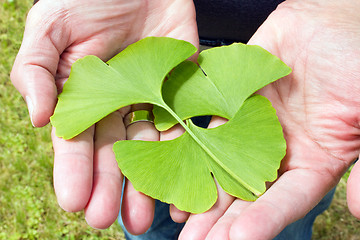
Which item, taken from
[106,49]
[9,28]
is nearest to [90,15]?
[106,49]

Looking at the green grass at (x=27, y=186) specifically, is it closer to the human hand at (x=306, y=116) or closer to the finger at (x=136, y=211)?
the finger at (x=136, y=211)

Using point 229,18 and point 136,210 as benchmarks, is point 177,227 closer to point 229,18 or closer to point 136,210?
point 136,210

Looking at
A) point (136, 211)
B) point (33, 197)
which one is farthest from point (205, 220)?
point (33, 197)

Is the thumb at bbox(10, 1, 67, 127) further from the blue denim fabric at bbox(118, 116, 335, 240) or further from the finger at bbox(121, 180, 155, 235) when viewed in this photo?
the blue denim fabric at bbox(118, 116, 335, 240)

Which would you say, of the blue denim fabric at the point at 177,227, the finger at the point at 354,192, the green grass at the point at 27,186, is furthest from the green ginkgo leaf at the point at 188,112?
the green grass at the point at 27,186

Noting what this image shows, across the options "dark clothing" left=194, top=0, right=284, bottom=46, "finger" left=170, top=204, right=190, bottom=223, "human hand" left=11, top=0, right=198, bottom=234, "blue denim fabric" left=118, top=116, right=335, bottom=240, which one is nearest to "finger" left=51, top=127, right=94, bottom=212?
"human hand" left=11, top=0, right=198, bottom=234
